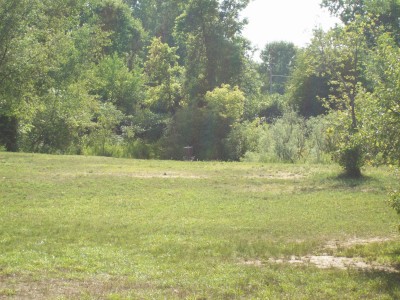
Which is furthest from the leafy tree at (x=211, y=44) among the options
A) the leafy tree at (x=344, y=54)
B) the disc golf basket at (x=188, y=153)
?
the leafy tree at (x=344, y=54)

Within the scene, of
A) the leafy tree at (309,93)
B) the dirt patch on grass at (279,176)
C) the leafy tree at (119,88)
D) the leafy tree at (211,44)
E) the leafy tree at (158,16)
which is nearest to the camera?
the dirt patch on grass at (279,176)

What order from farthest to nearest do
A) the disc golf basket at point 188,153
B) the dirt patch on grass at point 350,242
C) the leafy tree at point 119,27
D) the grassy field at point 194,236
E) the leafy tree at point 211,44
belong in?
the leafy tree at point 119,27 < the leafy tree at point 211,44 < the disc golf basket at point 188,153 < the dirt patch on grass at point 350,242 < the grassy field at point 194,236

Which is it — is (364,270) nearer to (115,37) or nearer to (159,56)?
(159,56)

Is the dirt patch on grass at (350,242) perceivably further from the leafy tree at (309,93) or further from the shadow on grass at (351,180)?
the leafy tree at (309,93)

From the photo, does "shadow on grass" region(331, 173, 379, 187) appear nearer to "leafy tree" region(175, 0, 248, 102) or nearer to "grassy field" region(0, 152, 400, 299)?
"grassy field" region(0, 152, 400, 299)

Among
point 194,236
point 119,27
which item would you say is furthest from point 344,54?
point 119,27

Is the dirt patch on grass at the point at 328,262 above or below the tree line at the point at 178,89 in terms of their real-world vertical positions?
below

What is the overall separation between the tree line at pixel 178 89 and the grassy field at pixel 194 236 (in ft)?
12.4

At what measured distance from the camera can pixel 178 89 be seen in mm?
A: 42562

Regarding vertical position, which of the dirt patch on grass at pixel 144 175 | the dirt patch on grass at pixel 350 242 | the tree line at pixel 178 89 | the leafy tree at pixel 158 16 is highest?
the leafy tree at pixel 158 16

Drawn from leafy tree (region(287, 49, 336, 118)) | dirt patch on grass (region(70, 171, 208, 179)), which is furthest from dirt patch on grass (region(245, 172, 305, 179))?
leafy tree (region(287, 49, 336, 118))

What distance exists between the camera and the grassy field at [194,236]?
783cm

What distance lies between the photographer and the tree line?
65.8 feet

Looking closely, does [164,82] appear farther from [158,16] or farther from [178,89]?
[158,16]
